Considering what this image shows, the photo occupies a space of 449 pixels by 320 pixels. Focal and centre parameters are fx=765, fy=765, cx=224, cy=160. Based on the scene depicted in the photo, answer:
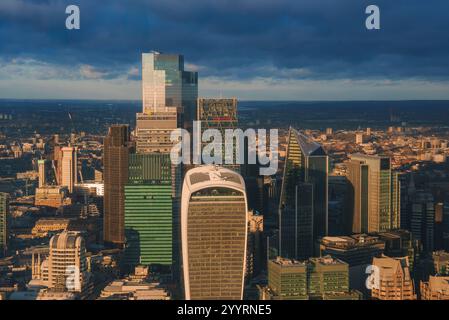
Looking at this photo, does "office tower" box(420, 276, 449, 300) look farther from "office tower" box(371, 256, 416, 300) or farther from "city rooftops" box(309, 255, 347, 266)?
"city rooftops" box(309, 255, 347, 266)

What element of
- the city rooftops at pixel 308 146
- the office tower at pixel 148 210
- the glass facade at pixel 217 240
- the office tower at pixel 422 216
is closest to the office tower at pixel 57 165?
→ the office tower at pixel 148 210

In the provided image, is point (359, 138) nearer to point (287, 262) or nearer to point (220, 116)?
point (220, 116)

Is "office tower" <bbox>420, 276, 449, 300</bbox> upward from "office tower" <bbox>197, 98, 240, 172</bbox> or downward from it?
downward

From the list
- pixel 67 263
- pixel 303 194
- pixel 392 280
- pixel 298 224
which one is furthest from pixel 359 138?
pixel 67 263

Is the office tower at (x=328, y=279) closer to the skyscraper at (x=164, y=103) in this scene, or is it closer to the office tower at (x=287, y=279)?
the office tower at (x=287, y=279)

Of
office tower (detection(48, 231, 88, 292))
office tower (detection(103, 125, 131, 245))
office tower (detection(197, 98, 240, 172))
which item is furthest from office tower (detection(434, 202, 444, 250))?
office tower (detection(48, 231, 88, 292))

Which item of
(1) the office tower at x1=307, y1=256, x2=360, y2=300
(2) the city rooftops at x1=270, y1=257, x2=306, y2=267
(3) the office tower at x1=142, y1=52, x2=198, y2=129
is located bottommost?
(1) the office tower at x1=307, y1=256, x2=360, y2=300
